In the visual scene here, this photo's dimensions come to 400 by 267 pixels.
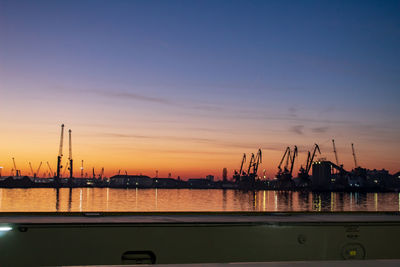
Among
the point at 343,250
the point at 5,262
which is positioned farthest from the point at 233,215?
the point at 5,262

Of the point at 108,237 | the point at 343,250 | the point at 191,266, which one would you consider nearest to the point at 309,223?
the point at 343,250

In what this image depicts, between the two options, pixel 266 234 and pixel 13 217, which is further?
pixel 13 217

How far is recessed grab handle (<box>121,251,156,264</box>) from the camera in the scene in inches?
340

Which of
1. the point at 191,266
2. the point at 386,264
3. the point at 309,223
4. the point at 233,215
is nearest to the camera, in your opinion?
the point at 191,266

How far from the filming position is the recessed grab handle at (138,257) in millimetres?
8625

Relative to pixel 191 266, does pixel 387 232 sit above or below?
below

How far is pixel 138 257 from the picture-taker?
871 cm

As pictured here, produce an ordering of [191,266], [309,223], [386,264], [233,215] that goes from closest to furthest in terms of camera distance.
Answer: [191,266] → [386,264] → [309,223] → [233,215]

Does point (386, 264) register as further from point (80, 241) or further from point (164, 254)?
point (80, 241)

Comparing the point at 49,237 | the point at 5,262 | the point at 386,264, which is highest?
the point at 386,264

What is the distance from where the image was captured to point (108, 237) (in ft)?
28.1

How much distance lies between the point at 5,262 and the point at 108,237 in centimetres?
214

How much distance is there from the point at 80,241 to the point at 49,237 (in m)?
0.64

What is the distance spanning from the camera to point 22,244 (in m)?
8.28
